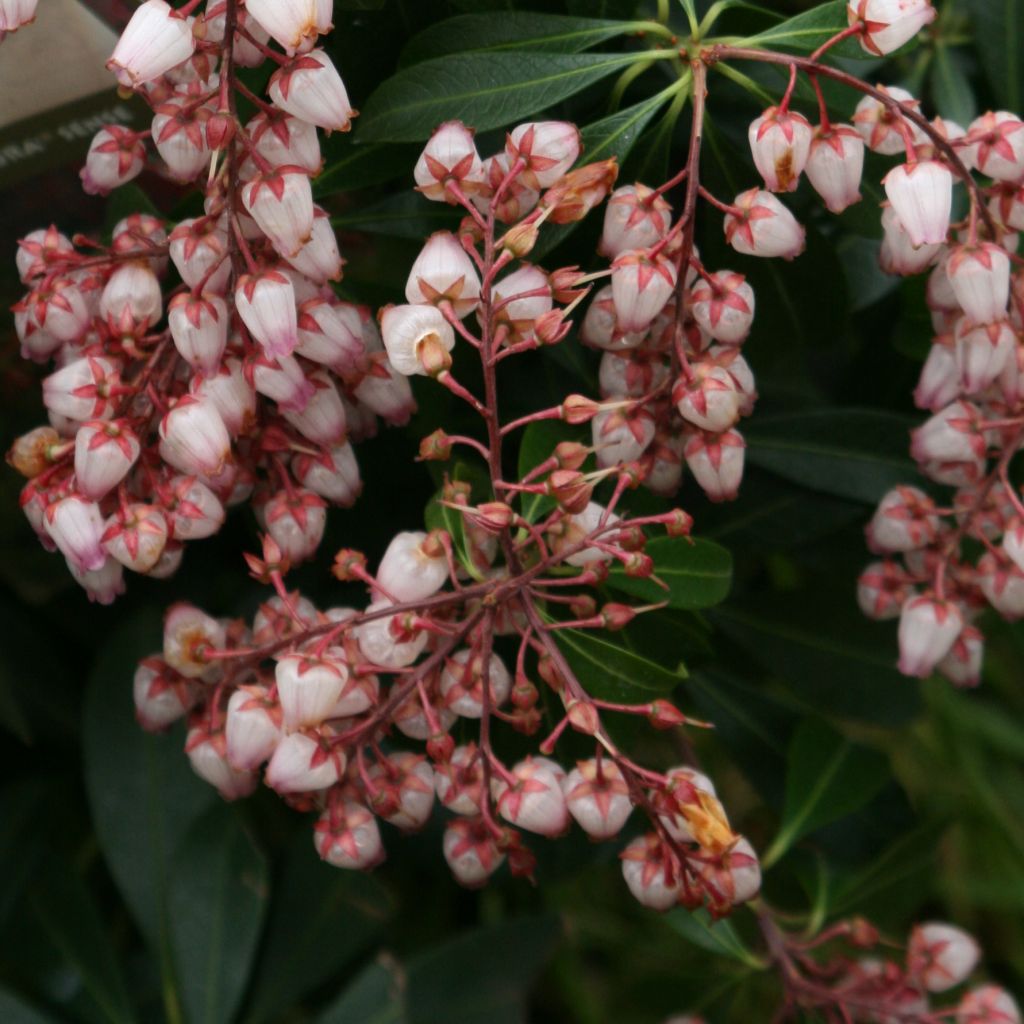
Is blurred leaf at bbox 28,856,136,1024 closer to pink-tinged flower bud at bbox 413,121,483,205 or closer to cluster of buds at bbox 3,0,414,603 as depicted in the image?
cluster of buds at bbox 3,0,414,603

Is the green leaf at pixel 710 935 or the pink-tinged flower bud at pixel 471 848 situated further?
the green leaf at pixel 710 935

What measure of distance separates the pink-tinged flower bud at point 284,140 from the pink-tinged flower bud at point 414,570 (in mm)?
199

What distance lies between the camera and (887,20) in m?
0.62

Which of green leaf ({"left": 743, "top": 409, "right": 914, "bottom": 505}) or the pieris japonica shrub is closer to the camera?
the pieris japonica shrub

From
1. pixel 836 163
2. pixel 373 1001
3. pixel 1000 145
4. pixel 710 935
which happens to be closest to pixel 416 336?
pixel 836 163

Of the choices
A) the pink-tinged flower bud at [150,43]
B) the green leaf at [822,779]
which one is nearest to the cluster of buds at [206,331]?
the pink-tinged flower bud at [150,43]

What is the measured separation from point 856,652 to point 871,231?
35 cm

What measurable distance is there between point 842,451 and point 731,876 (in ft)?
1.19

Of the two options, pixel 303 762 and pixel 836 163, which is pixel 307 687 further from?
pixel 836 163

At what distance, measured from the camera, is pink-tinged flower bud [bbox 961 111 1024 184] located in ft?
2.18

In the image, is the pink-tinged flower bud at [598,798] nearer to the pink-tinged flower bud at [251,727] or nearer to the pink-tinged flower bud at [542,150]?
the pink-tinged flower bud at [251,727]

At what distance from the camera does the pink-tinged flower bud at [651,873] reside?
2.09 ft

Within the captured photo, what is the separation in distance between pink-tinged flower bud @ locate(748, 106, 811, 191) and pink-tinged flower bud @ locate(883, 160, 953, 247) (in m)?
0.05

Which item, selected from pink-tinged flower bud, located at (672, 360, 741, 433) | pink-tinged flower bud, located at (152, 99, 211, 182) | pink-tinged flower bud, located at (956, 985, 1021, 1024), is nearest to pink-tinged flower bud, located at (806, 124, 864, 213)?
pink-tinged flower bud, located at (672, 360, 741, 433)
